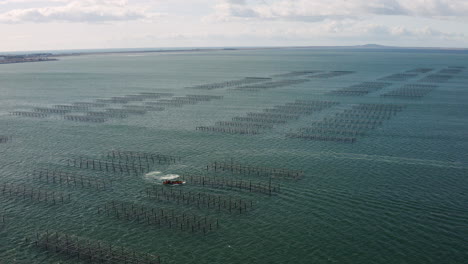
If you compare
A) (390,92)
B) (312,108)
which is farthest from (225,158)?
(390,92)

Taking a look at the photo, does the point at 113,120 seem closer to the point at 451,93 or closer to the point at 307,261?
the point at 307,261

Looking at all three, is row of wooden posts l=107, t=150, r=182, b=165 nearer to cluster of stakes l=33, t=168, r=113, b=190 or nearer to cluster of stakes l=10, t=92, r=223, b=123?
cluster of stakes l=33, t=168, r=113, b=190

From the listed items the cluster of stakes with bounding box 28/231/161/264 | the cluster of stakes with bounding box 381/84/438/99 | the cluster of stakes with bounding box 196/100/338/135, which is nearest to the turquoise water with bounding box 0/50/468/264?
the cluster of stakes with bounding box 28/231/161/264

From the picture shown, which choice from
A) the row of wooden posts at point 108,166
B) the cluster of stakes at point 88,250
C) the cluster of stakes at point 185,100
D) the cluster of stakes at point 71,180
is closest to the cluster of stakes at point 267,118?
the cluster of stakes at point 185,100

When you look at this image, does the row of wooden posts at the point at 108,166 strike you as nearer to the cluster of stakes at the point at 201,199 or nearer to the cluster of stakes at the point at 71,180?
the cluster of stakes at the point at 71,180

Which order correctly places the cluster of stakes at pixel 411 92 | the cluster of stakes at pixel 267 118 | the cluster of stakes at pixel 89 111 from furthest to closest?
the cluster of stakes at pixel 411 92
the cluster of stakes at pixel 89 111
the cluster of stakes at pixel 267 118

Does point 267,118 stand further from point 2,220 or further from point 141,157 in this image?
point 2,220

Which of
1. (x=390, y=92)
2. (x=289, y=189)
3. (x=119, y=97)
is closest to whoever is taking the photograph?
(x=289, y=189)
